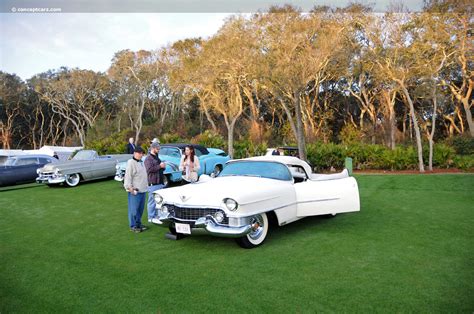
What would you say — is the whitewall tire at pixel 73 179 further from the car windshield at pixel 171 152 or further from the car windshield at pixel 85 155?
the car windshield at pixel 171 152

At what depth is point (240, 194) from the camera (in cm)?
525

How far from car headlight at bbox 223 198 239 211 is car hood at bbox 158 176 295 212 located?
57 millimetres

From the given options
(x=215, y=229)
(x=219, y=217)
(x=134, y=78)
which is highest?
(x=134, y=78)

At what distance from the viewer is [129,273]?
4590 mm

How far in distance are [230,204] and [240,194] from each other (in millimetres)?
203

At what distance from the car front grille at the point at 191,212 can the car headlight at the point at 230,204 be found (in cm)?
13

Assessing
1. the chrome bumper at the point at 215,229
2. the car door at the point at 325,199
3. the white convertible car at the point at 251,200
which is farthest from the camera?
the car door at the point at 325,199

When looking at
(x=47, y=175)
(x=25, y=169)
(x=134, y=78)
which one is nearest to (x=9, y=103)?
(x=134, y=78)

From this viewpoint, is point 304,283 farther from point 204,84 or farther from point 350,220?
point 204,84

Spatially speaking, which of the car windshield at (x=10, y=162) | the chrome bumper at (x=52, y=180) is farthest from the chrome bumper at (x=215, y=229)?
the car windshield at (x=10, y=162)

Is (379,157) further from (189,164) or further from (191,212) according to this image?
(191,212)

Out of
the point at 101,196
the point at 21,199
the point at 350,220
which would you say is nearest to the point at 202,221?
the point at 350,220

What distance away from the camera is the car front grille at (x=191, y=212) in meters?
5.34

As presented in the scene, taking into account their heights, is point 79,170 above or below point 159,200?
above
